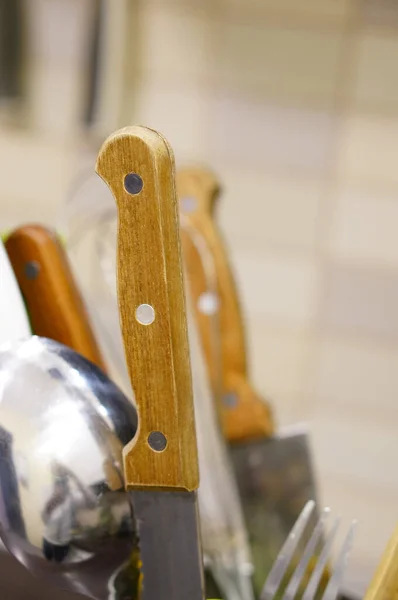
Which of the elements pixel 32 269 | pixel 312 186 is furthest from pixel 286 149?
pixel 32 269

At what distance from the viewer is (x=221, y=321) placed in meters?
0.54

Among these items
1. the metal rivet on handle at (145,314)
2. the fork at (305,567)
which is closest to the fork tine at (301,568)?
the fork at (305,567)

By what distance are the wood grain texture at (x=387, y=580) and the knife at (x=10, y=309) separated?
180 millimetres

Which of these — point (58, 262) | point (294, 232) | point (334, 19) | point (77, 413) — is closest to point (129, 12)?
point (334, 19)

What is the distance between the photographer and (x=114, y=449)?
310 millimetres

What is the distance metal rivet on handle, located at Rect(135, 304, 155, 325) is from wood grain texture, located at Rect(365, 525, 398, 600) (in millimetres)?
123

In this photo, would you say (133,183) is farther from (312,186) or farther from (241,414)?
(312,186)

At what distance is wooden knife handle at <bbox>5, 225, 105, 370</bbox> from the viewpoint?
0.39 metres

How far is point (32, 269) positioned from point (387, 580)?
22 cm

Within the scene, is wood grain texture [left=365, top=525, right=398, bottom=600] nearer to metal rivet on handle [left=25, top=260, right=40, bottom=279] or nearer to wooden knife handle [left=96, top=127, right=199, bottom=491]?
wooden knife handle [left=96, top=127, right=199, bottom=491]

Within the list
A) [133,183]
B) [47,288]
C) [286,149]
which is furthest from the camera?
[286,149]

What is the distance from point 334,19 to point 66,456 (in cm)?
89

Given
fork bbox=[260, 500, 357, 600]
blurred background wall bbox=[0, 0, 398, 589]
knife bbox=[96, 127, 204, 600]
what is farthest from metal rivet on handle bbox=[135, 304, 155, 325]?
blurred background wall bbox=[0, 0, 398, 589]

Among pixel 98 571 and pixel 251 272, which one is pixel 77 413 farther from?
pixel 251 272
